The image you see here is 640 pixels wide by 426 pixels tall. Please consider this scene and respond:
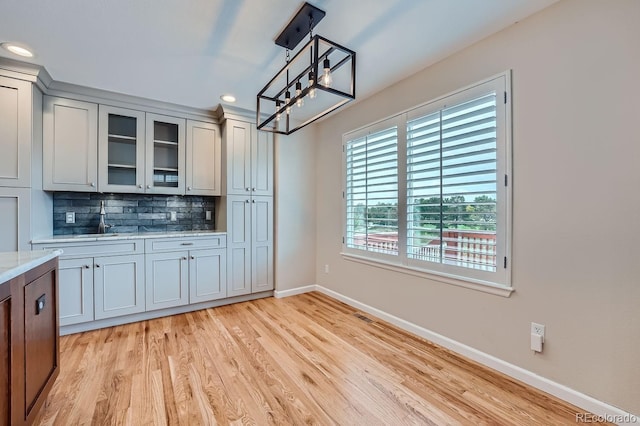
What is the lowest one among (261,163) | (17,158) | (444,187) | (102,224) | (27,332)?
(27,332)

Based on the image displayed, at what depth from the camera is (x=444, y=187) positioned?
2.33m

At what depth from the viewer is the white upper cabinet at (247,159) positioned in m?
3.52

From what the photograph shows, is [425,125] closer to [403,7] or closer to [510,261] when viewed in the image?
[403,7]

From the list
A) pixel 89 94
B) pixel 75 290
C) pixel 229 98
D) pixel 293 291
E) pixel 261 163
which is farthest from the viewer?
pixel 293 291

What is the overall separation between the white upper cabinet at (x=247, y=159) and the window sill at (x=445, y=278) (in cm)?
163

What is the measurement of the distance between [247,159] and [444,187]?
245cm

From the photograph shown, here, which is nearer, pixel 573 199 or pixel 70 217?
pixel 573 199

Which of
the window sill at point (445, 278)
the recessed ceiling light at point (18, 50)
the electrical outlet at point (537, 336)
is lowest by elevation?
the electrical outlet at point (537, 336)

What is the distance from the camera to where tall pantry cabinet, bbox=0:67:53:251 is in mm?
2381

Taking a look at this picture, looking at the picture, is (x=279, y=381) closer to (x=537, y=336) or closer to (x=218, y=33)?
(x=537, y=336)

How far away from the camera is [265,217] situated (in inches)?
149

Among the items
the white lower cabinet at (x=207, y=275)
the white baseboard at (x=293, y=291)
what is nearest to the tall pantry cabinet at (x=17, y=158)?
the white lower cabinet at (x=207, y=275)

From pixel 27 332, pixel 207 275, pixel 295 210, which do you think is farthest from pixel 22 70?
pixel 295 210

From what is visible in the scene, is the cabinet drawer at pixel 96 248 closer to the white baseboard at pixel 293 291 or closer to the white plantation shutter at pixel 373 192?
the white baseboard at pixel 293 291
